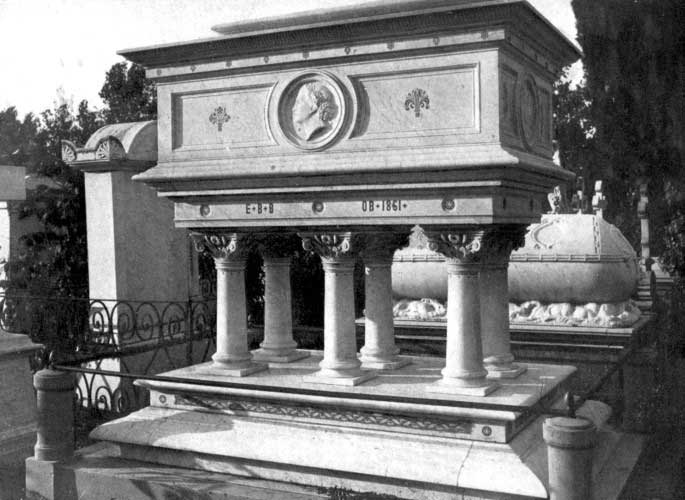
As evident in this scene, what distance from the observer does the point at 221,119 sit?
5289 mm

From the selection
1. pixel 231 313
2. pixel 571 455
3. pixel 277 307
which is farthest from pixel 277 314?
pixel 571 455

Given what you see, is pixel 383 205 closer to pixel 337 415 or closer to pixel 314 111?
pixel 314 111

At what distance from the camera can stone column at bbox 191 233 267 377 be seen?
5.49m

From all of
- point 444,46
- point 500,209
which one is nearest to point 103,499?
point 500,209

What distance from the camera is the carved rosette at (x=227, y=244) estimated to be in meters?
5.43

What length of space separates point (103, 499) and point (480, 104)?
3.40 m

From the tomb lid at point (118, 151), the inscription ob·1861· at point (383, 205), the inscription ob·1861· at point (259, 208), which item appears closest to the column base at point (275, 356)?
the inscription ob·1861· at point (259, 208)

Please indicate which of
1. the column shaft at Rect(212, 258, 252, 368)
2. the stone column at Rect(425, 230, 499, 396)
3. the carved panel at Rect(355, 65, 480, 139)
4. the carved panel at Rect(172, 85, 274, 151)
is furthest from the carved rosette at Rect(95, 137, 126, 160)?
the stone column at Rect(425, 230, 499, 396)

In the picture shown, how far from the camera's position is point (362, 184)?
4785 millimetres

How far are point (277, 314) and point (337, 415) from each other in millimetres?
1202

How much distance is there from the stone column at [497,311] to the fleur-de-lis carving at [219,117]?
1.94 metres

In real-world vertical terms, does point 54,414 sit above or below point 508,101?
below

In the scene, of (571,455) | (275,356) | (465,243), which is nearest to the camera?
(571,455)

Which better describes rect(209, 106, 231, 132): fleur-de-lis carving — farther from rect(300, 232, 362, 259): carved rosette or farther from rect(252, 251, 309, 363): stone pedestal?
rect(252, 251, 309, 363): stone pedestal
